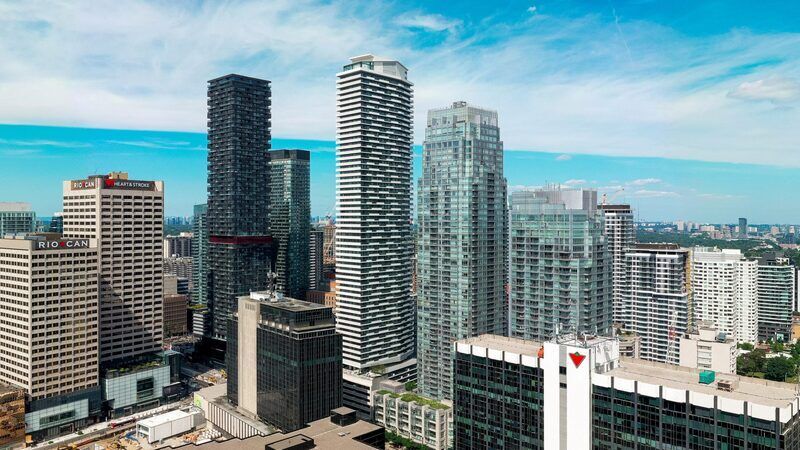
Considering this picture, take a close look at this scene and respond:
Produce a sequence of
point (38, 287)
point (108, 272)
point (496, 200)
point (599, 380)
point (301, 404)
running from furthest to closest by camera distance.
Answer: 1. point (108, 272)
2. point (496, 200)
3. point (38, 287)
4. point (301, 404)
5. point (599, 380)

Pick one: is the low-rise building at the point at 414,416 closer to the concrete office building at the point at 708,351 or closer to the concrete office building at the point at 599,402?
the concrete office building at the point at 599,402

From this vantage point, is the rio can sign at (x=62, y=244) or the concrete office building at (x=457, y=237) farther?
the concrete office building at (x=457, y=237)

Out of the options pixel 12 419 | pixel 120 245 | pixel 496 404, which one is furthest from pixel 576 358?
pixel 120 245

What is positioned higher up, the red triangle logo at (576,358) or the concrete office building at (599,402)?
the red triangle logo at (576,358)

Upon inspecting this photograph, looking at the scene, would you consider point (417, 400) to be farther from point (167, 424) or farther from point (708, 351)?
point (708, 351)

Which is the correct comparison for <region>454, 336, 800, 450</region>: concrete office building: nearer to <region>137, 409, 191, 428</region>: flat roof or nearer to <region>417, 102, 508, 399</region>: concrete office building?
<region>417, 102, 508, 399</region>: concrete office building

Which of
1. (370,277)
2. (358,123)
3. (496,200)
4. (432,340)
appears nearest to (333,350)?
(432,340)

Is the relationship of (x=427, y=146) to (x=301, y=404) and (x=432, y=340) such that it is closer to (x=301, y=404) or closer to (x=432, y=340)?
(x=432, y=340)

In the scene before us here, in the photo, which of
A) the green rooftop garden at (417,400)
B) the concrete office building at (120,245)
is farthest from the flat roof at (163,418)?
the green rooftop garden at (417,400)
